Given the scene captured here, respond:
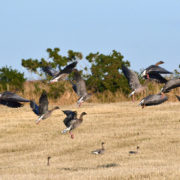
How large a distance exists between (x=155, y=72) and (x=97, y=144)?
12.0 m

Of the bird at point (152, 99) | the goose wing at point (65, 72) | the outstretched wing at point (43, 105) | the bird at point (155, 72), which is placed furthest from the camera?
the bird at point (152, 99)

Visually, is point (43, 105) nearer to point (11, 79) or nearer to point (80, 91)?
point (80, 91)

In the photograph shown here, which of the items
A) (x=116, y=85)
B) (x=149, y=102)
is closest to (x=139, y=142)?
(x=149, y=102)

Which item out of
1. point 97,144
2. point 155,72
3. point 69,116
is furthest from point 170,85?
point 97,144

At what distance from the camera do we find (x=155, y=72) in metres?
11.5

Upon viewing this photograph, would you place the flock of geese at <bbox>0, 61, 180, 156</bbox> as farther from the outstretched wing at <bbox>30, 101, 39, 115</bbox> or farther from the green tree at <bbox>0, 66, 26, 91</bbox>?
the green tree at <bbox>0, 66, 26, 91</bbox>

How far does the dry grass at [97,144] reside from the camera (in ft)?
50.1

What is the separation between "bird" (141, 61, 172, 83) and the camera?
11.2 metres

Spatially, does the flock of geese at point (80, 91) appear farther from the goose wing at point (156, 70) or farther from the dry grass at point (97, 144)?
the dry grass at point (97, 144)

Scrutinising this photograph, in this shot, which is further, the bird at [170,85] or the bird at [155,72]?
the bird at [170,85]

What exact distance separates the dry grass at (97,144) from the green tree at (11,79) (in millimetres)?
5069

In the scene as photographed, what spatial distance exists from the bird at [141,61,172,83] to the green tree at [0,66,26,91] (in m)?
30.5

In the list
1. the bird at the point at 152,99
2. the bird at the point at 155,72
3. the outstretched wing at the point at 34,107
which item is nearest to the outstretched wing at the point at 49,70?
the outstretched wing at the point at 34,107

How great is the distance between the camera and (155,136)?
2398cm
